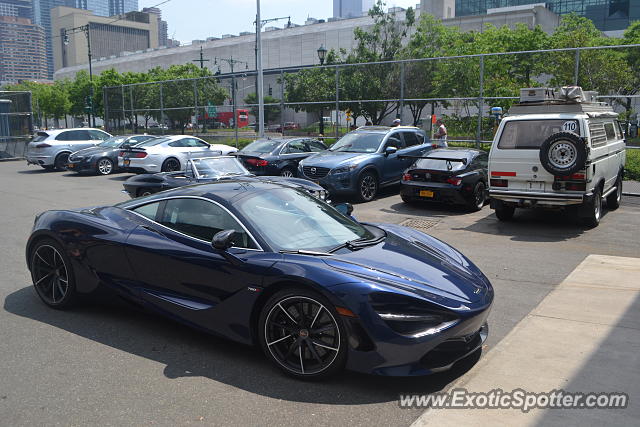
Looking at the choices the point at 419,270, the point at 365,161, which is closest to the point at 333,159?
the point at 365,161

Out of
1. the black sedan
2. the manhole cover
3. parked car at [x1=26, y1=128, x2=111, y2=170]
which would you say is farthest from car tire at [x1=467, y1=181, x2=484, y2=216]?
parked car at [x1=26, y1=128, x2=111, y2=170]

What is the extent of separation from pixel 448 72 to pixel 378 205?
7.92 meters

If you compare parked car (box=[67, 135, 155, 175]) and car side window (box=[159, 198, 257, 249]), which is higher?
car side window (box=[159, 198, 257, 249])

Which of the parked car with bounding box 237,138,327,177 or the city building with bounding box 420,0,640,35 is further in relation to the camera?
the city building with bounding box 420,0,640,35

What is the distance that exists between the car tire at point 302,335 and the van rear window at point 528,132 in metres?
7.37

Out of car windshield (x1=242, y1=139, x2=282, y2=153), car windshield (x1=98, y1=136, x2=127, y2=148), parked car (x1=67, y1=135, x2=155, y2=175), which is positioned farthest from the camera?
car windshield (x1=98, y1=136, x2=127, y2=148)

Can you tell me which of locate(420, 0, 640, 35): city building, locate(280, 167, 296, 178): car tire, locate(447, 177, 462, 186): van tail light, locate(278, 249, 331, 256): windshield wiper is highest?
locate(420, 0, 640, 35): city building

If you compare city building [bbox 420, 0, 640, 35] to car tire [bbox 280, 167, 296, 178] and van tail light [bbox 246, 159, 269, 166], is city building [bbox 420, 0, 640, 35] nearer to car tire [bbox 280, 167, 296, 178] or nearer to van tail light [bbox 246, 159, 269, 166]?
car tire [bbox 280, 167, 296, 178]

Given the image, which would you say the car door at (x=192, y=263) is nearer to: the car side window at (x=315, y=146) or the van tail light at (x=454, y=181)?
the van tail light at (x=454, y=181)

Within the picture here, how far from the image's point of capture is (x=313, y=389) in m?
4.06

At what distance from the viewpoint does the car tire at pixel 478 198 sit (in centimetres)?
1211

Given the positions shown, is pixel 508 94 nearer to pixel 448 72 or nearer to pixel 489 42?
pixel 448 72

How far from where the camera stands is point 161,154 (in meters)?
17.9

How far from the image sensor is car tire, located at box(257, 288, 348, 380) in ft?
13.1
